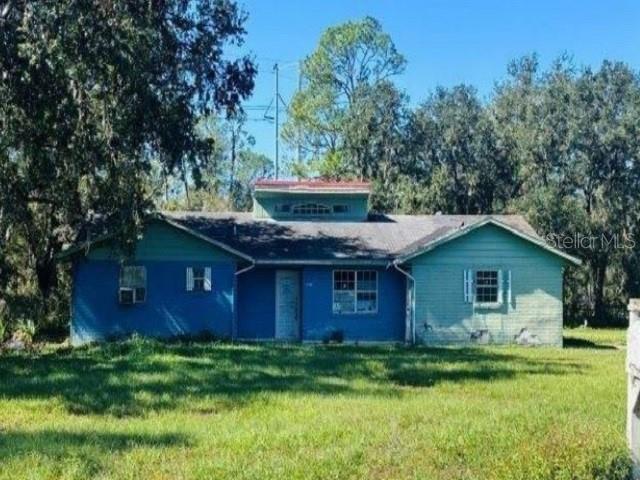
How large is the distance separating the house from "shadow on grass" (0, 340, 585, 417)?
145 inches

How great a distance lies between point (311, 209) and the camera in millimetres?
28859

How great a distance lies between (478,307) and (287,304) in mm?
6068

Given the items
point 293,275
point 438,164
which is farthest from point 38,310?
point 438,164

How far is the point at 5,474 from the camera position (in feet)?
23.7

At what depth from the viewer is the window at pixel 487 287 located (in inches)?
959

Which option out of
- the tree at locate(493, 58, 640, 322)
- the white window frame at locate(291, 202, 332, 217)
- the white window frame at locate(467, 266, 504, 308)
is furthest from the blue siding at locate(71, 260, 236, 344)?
the tree at locate(493, 58, 640, 322)

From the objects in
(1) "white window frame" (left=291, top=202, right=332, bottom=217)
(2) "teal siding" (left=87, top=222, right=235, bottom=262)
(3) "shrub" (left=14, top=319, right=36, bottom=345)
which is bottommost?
(3) "shrub" (left=14, top=319, right=36, bottom=345)

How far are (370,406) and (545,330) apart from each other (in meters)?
14.6

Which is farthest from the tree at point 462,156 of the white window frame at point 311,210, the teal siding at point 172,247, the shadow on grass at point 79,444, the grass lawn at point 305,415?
the shadow on grass at point 79,444

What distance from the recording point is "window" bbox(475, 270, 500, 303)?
24359mm

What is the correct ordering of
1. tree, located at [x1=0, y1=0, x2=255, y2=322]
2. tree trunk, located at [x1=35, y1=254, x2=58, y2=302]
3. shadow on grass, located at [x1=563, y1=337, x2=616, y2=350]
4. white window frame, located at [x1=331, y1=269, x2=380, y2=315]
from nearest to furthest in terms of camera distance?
tree, located at [x1=0, y1=0, x2=255, y2=322] → shadow on grass, located at [x1=563, y1=337, x2=616, y2=350] → white window frame, located at [x1=331, y1=269, x2=380, y2=315] → tree trunk, located at [x1=35, y1=254, x2=58, y2=302]

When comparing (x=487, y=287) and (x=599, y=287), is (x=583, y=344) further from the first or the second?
(x=599, y=287)

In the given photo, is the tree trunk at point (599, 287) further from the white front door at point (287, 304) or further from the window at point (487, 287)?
the white front door at point (287, 304)

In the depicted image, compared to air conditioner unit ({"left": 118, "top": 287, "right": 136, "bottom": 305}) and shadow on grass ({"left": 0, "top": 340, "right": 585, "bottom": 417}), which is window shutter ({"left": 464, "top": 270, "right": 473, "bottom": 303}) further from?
air conditioner unit ({"left": 118, "top": 287, "right": 136, "bottom": 305})
